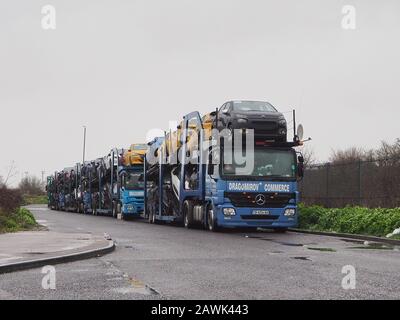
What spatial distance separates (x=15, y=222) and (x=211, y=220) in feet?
21.7

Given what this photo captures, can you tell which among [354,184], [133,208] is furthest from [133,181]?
[354,184]

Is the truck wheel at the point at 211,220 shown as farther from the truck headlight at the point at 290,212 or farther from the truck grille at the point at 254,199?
the truck headlight at the point at 290,212

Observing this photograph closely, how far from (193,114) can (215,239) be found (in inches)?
280

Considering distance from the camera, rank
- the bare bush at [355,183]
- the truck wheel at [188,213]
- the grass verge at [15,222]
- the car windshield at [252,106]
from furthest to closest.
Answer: the truck wheel at [188,213]
the bare bush at [355,183]
the car windshield at [252,106]
the grass verge at [15,222]

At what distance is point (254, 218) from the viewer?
21812 millimetres

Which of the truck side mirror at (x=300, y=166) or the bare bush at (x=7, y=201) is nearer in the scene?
the truck side mirror at (x=300, y=166)

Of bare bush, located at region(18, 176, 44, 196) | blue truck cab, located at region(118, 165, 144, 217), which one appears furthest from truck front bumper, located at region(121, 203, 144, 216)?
bare bush, located at region(18, 176, 44, 196)

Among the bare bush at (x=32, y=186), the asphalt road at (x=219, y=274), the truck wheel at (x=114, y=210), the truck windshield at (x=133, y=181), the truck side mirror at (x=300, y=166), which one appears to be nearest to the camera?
the asphalt road at (x=219, y=274)

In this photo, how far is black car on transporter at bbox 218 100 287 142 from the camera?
2158 cm

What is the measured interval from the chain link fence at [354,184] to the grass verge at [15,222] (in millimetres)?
11779

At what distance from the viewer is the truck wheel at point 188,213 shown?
25.2m

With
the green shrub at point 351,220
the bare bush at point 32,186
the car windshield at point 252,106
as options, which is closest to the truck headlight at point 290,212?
the green shrub at point 351,220
